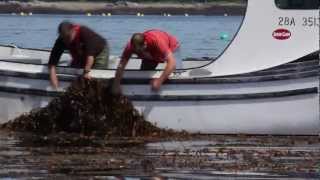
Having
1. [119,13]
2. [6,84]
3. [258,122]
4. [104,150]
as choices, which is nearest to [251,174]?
[104,150]

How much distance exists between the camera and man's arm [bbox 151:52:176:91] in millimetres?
17547

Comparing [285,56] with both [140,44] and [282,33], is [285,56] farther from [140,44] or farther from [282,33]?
[140,44]

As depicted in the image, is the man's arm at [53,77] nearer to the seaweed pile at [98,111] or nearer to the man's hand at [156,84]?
the seaweed pile at [98,111]

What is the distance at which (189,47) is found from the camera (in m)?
40.3

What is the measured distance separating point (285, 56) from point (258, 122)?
103 cm

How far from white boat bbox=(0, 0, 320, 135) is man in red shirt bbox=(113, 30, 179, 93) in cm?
15

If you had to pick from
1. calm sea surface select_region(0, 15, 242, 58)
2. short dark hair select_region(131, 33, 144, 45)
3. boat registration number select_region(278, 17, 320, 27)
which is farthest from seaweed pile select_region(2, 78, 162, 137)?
calm sea surface select_region(0, 15, 242, 58)

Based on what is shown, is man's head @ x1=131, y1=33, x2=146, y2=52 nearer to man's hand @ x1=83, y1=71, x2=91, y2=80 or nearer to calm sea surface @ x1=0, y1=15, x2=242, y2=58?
man's hand @ x1=83, y1=71, x2=91, y2=80

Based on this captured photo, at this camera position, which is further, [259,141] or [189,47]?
[189,47]

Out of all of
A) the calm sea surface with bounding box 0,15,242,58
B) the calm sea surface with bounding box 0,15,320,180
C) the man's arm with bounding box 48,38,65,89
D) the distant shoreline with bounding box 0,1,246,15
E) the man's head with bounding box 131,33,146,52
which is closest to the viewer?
the calm sea surface with bounding box 0,15,320,180

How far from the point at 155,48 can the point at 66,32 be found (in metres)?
1.30

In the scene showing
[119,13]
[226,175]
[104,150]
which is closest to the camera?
[226,175]

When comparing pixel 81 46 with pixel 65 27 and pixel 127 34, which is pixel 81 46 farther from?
pixel 127 34

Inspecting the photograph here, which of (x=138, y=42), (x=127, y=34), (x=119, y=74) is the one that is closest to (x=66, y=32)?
(x=119, y=74)
